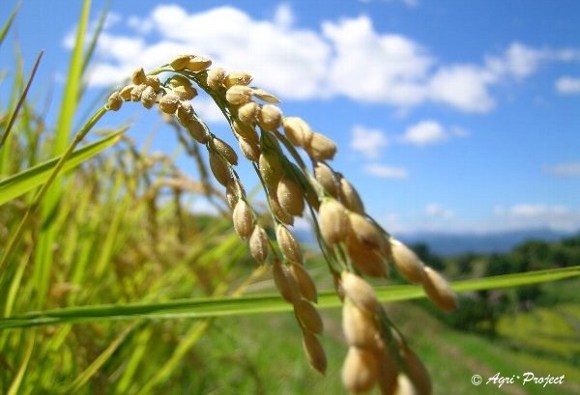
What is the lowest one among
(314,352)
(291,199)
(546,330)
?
(546,330)

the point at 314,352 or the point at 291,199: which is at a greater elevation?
the point at 291,199

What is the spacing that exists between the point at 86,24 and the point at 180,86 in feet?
2.01

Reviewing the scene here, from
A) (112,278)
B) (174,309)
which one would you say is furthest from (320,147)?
(112,278)

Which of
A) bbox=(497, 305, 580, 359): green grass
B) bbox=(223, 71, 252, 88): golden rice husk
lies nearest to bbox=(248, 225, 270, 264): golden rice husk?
bbox=(223, 71, 252, 88): golden rice husk

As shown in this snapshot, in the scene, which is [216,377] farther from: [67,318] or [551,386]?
[551,386]

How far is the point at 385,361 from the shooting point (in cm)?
33

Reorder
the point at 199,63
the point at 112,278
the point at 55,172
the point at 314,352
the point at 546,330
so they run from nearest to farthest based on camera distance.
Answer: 1. the point at 314,352
2. the point at 199,63
3. the point at 55,172
4. the point at 112,278
5. the point at 546,330

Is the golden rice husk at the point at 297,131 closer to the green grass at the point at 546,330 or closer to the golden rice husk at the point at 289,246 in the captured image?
the golden rice husk at the point at 289,246

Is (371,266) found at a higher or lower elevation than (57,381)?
higher

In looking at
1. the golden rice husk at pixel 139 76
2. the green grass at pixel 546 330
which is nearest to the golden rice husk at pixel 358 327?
the golden rice husk at pixel 139 76

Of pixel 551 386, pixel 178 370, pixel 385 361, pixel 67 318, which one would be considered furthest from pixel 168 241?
pixel 551 386

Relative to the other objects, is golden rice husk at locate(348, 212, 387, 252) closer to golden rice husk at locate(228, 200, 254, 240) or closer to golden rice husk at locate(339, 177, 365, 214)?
golden rice husk at locate(339, 177, 365, 214)

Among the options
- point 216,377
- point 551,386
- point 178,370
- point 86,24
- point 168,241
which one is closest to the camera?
point 86,24

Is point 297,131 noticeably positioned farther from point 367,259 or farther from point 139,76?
point 139,76
